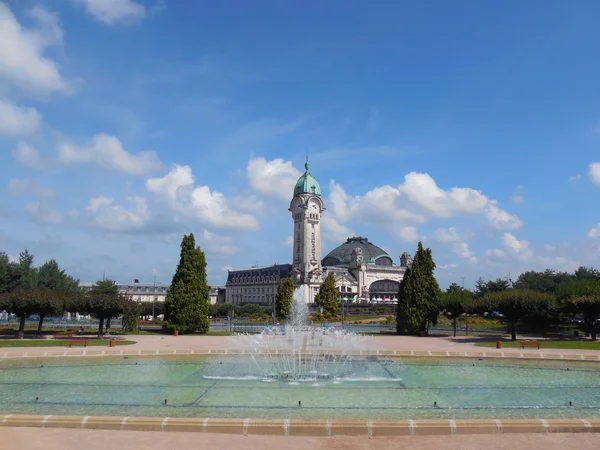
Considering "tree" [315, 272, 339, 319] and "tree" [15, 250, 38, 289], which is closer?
"tree" [15, 250, 38, 289]

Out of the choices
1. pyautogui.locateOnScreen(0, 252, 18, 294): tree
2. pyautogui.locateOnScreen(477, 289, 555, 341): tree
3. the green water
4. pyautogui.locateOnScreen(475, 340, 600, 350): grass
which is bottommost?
the green water

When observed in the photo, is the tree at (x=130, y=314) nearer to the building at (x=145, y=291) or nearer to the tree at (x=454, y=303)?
the tree at (x=454, y=303)

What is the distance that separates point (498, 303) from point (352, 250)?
114 metres

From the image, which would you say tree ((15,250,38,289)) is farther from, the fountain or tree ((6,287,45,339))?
the fountain

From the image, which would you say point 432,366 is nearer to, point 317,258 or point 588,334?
point 588,334

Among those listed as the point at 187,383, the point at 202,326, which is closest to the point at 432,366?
the point at 187,383

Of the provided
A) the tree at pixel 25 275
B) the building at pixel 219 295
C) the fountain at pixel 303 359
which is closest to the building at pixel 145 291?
the building at pixel 219 295

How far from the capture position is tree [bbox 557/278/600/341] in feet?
131

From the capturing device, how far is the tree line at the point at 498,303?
1630 inches

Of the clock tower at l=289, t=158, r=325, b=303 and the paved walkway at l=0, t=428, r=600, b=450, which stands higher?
the clock tower at l=289, t=158, r=325, b=303

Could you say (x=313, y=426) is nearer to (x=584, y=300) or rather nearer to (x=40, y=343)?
(x=40, y=343)

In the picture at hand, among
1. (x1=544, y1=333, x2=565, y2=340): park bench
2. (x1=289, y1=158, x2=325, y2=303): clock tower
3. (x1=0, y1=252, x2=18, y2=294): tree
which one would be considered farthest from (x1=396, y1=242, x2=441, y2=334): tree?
(x1=289, y1=158, x2=325, y2=303): clock tower

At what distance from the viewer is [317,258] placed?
13675 centimetres

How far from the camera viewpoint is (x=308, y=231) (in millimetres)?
134750
